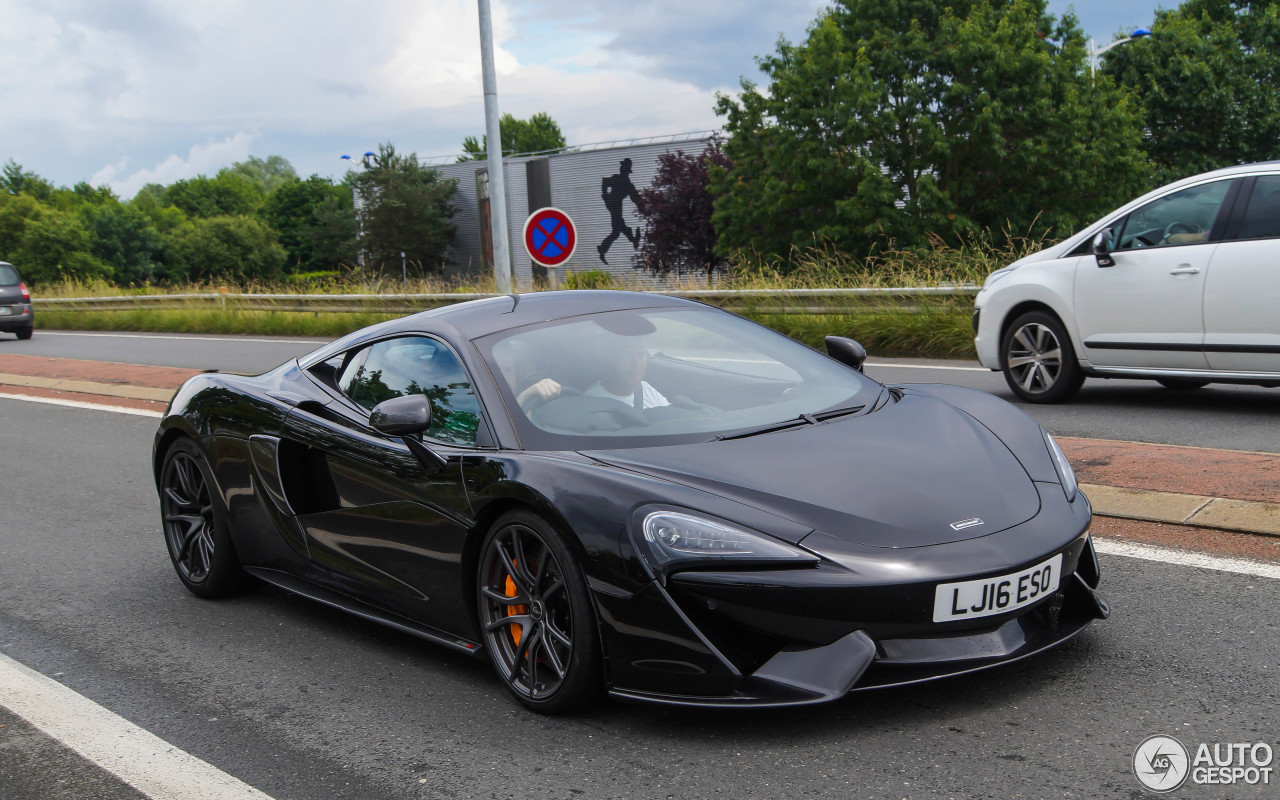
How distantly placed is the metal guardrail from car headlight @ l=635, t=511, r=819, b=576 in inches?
269

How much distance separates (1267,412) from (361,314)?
1632 centimetres

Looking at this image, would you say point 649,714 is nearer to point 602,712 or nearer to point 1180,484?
point 602,712

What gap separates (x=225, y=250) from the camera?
3661 inches

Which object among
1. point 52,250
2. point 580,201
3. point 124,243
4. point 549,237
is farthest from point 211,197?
point 549,237

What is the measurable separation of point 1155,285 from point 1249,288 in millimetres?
620

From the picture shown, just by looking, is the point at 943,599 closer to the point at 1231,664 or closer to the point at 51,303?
the point at 1231,664

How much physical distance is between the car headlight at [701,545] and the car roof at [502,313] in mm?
1278

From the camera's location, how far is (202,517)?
16.8 feet

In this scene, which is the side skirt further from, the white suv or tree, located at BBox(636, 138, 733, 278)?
tree, located at BBox(636, 138, 733, 278)

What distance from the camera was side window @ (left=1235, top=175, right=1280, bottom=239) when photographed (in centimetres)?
720

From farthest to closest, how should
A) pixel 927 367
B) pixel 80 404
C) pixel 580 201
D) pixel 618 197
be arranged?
pixel 580 201
pixel 618 197
pixel 80 404
pixel 927 367

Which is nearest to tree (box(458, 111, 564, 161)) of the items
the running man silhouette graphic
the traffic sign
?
the running man silhouette graphic

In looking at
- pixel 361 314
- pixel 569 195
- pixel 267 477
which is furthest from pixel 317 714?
pixel 569 195

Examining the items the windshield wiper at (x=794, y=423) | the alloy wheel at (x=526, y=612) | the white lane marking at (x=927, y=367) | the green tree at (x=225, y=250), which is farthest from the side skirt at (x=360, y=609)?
the green tree at (x=225, y=250)
